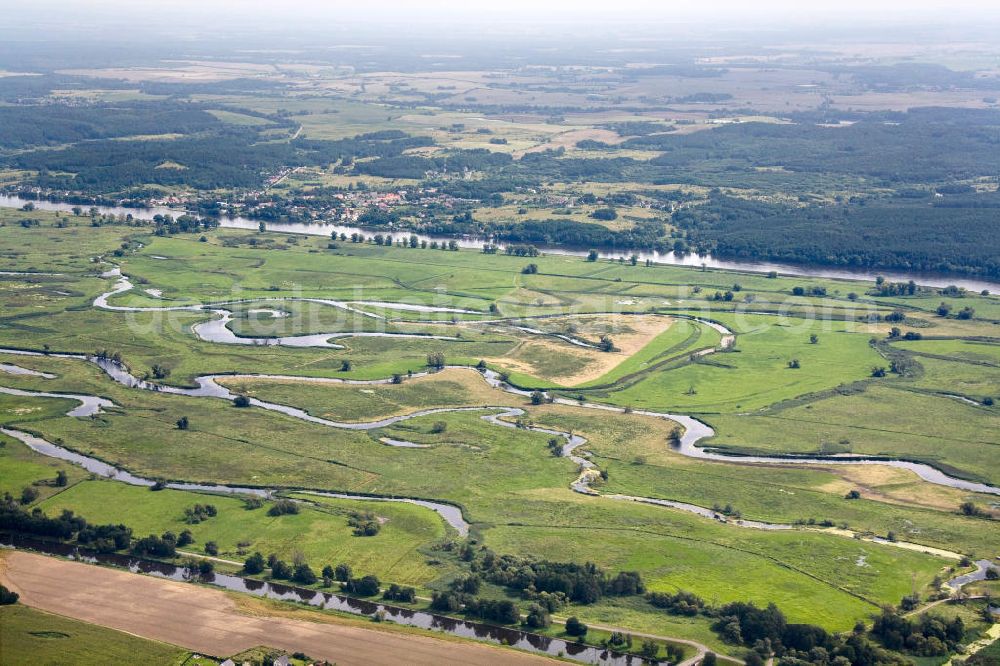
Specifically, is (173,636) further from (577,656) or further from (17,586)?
(577,656)

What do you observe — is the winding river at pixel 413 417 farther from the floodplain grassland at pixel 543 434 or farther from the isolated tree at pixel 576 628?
the isolated tree at pixel 576 628

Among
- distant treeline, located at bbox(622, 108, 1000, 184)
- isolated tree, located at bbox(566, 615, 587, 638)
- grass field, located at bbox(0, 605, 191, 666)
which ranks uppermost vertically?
distant treeline, located at bbox(622, 108, 1000, 184)

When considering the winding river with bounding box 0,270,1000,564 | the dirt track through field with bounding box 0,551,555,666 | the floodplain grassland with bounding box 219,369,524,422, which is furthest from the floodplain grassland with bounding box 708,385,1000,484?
the dirt track through field with bounding box 0,551,555,666

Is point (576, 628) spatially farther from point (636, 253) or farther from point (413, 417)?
point (636, 253)

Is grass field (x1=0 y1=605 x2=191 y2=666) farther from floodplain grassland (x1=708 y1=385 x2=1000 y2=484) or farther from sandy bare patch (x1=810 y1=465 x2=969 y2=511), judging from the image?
floodplain grassland (x1=708 y1=385 x2=1000 y2=484)

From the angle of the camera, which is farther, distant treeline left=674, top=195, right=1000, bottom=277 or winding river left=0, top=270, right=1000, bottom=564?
distant treeline left=674, top=195, right=1000, bottom=277
